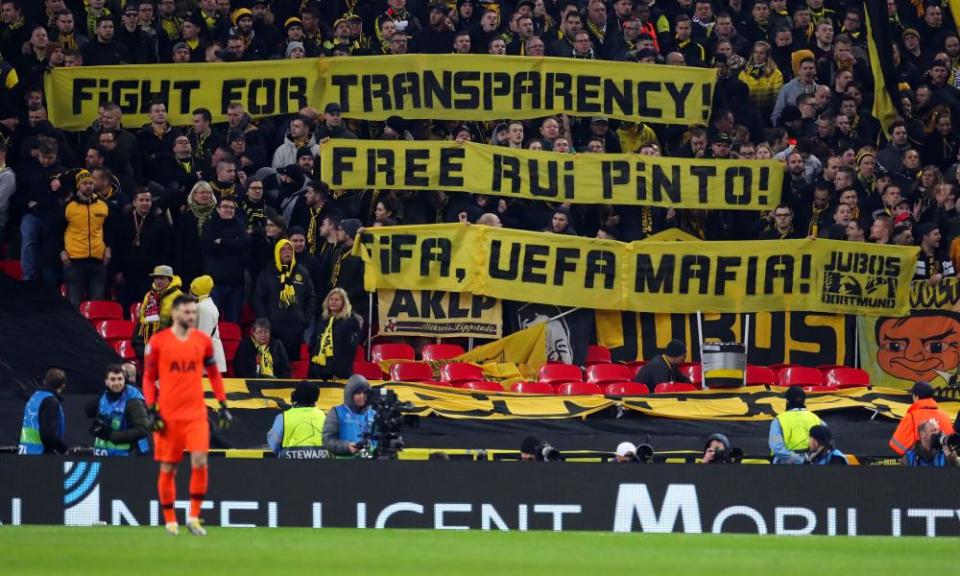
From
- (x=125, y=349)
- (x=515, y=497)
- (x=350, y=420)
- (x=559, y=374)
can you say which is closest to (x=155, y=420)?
(x=350, y=420)

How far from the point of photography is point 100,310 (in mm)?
20062

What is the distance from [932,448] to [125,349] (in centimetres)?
858

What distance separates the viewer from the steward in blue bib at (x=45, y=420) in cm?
1572

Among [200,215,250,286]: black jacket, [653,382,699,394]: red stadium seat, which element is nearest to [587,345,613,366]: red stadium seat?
[653,382,699,394]: red stadium seat

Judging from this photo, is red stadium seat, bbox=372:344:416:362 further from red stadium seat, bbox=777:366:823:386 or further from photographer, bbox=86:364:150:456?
photographer, bbox=86:364:150:456

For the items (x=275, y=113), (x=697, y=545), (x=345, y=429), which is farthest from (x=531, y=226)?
(x=697, y=545)

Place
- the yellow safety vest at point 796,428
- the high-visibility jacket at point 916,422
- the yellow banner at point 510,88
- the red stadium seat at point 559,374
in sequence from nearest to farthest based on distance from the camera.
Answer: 1. the yellow safety vest at point 796,428
2. the high-visibility jacket at point 916,422
3. the red stadium seat at point 559,374
4. the yellow banner at point 510,88

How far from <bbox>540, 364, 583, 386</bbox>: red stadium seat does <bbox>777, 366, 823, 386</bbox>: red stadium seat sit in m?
2.58

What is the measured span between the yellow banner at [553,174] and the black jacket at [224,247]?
1832 mm

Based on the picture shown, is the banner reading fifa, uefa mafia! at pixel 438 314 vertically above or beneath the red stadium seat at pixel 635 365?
above

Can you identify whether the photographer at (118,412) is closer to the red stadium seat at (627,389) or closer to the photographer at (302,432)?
the photographer at (302,432)

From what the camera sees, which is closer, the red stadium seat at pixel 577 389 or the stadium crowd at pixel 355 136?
the stadium crowd at pixel 355 136

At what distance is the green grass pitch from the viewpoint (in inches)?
447

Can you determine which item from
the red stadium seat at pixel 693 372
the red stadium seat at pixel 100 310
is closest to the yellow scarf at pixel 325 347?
the red stadium seat at pixel 100 310
